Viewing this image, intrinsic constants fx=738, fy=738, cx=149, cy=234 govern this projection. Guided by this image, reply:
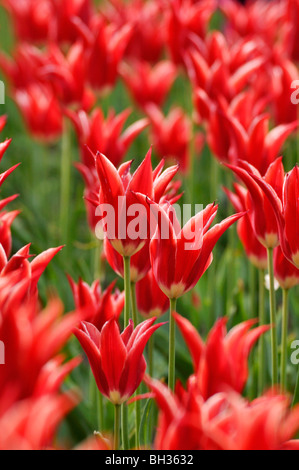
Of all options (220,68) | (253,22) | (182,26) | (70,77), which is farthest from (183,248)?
(253,22)

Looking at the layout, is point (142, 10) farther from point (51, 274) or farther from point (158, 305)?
point (158, 305)

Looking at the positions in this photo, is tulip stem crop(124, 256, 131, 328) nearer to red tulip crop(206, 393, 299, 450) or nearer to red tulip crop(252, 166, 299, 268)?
red tulip crop(252, 166, 299, 268)

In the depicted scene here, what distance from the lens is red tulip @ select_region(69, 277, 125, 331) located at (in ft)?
2.82

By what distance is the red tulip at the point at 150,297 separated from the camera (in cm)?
93

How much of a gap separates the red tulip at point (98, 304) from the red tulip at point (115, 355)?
96 millimetres

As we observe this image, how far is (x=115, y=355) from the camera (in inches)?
28.5

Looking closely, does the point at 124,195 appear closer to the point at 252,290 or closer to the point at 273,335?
the point at 273,335

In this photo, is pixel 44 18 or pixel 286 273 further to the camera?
pixel 44 18

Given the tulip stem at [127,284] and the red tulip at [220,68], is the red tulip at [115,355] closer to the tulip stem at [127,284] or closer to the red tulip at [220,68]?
the tulip stem at [127,284]

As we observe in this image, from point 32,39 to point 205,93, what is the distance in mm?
987

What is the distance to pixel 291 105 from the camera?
144cm

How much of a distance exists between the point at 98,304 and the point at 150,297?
86mm

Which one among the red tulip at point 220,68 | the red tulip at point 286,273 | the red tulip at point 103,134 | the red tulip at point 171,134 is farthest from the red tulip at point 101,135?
the red tulip at point 171,134

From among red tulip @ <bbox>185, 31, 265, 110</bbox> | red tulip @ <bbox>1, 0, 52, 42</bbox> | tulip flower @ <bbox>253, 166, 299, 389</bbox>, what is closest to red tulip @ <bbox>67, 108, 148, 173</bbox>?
red tulip @ <bbox>185, 31, 265, 110</bbox>
